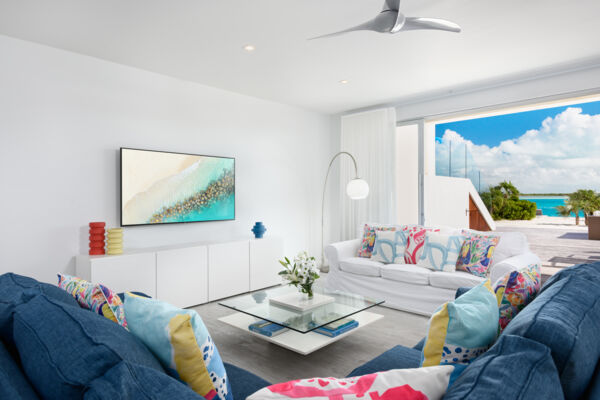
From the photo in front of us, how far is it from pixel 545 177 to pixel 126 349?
4713 mm

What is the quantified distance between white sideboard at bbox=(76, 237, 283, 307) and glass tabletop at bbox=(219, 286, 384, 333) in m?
1.07

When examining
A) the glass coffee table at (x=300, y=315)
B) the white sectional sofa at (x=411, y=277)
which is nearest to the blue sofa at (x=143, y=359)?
the glass coffee table at (x=300, y=315)

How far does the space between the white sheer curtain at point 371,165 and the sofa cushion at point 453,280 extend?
1792 mm

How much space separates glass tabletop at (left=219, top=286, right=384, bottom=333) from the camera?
253cm

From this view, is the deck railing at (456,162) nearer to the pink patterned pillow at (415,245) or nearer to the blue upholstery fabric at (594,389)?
Result: the pink patterned pillow at (415,245)

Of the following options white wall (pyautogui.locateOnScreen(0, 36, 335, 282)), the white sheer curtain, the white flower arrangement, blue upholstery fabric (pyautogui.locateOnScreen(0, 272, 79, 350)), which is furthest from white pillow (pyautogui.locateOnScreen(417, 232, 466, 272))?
blue upholstery fabric (pyautogui.locateOnScreen(0, 272, 79, 350))

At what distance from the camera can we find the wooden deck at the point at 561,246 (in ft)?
13.3

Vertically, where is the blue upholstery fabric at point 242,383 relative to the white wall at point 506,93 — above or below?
below

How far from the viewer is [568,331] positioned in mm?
857

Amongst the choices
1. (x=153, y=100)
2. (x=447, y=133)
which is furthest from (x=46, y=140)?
(x=447, y=133)

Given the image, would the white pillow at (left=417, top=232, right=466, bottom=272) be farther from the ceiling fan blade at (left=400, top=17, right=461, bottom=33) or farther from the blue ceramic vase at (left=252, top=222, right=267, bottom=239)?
the ceiling fan blade at (left=400, top=17, right=461, bottom=33)

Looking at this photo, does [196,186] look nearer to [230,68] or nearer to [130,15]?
[230,68]

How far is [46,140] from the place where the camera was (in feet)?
11.0

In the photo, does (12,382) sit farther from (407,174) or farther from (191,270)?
(407,174)
